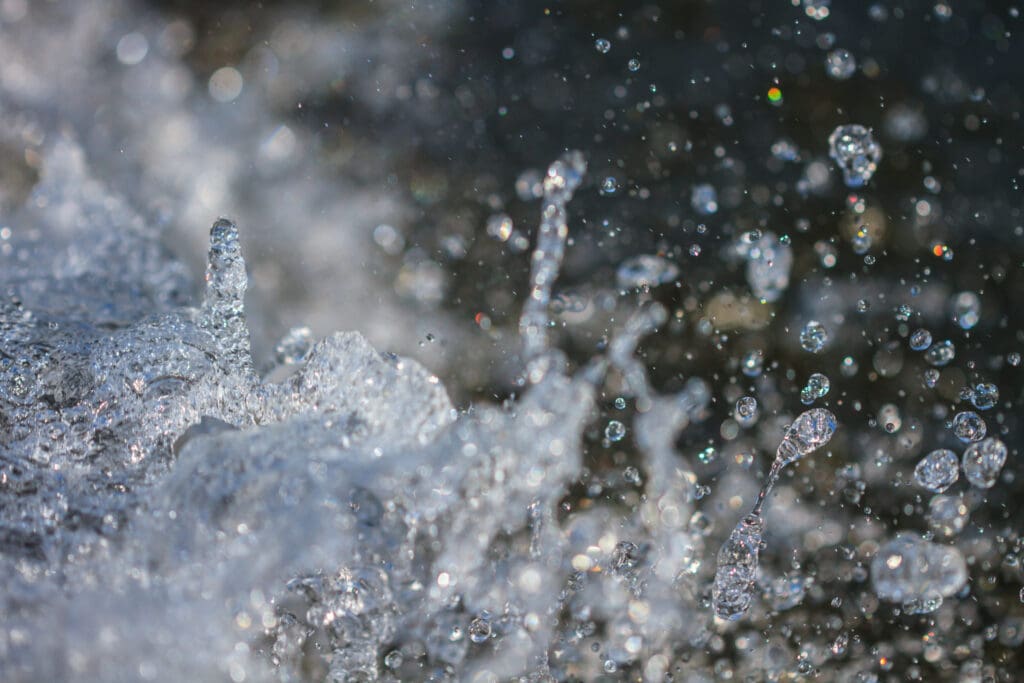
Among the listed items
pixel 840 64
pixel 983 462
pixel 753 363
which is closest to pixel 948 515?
pixel 983 462

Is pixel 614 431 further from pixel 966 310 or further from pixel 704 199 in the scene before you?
pixel 966 310

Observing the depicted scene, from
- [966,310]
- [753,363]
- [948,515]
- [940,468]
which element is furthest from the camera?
[753,363]

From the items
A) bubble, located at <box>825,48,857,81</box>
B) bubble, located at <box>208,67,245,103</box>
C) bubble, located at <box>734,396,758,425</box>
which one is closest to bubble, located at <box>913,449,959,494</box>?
bubble, located at <box>734,396,758,425</box>

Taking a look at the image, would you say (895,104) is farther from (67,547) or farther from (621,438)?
(67,547)

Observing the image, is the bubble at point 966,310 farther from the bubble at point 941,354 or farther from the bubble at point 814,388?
the bubble at point 814,388

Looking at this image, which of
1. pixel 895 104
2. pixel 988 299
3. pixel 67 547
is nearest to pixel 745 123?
pixel 895 104

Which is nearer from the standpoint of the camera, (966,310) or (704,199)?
(966,310)
